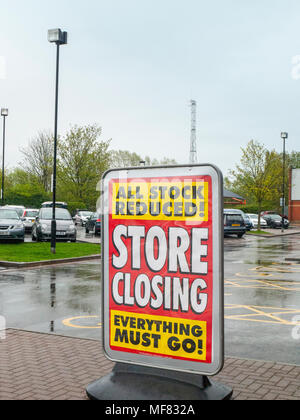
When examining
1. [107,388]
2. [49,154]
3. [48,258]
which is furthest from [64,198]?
[107,388]

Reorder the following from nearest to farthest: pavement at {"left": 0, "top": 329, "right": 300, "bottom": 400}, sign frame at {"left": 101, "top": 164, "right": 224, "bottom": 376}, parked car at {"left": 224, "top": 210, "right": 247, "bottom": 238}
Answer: sign frame at {"left": 101, "top": 164, "right": 224, "bottom": 376}
pavement at {"left": 0, "top": 329, "right": 300, "bottom": 400}
parked car at {"left": 224, "top": 210, "right": 247, "bottom": 238}

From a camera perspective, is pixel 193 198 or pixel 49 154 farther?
pixel 49 154

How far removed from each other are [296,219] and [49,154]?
106 feet

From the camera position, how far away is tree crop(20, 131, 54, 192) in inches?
2515

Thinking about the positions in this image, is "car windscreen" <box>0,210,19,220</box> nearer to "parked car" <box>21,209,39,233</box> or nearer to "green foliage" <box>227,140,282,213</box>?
"parked car" <box>21,209,39,233</box>

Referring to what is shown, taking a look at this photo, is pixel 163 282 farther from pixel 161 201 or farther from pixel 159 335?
pixel 161 201

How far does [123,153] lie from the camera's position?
8675 cm

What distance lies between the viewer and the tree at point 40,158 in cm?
6388

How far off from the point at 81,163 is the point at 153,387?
47238 millimetres

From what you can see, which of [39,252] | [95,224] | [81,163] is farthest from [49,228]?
[81,163]

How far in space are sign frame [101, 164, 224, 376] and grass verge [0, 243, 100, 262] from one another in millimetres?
11434

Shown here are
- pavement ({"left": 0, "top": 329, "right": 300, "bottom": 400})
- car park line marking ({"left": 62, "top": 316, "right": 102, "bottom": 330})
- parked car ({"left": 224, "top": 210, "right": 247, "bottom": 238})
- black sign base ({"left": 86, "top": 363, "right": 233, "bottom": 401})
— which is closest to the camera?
black sign base ({"left": 86, "top": 363, "right": 233, "bottom": 401})

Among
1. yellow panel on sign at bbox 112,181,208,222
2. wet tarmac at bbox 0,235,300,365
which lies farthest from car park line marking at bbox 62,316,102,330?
yellow panel on sign at bbox 112,181,208,222

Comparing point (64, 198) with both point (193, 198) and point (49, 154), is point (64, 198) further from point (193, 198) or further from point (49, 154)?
point (193, 198)
